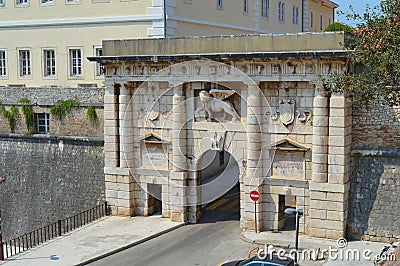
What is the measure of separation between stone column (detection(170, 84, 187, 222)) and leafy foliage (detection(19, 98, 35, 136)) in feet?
28.3

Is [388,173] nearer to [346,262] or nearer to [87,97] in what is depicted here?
[346,262]

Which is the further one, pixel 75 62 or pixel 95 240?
pixel 75 62

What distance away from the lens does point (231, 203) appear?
2508cm

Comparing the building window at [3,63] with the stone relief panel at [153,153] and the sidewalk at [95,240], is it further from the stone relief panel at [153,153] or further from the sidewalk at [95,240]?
the sidewalk at [95,240]

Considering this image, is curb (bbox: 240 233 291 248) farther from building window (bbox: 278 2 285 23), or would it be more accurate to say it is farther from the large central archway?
building window (bbox: 278 2 285 23)

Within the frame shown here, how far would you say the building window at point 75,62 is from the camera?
29.3m

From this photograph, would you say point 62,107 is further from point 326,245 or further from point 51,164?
point 326,245

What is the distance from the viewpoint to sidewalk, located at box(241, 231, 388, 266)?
18094mm

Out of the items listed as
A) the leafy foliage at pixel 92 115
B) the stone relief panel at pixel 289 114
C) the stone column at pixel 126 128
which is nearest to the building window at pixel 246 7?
the leafy foliage at pixel 92 115

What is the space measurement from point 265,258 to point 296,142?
4963 mm

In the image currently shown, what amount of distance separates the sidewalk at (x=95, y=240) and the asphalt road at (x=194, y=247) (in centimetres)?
40

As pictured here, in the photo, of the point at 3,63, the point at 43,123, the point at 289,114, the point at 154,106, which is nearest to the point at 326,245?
the point at 289,114

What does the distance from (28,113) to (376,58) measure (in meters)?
16.3

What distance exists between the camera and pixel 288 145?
66.7ft
